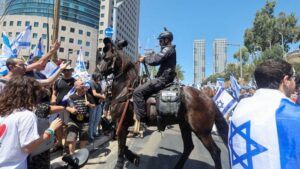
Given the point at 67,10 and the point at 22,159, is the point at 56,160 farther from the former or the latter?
the point at 67,10

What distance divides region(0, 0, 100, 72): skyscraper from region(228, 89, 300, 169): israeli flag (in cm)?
8042

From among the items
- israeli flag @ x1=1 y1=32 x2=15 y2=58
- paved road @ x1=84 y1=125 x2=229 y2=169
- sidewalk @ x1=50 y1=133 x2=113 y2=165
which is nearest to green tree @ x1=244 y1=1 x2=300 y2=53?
paved road @ x1=84 y1=125 x2=229 y2=169

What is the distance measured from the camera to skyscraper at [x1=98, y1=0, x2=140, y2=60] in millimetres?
108188

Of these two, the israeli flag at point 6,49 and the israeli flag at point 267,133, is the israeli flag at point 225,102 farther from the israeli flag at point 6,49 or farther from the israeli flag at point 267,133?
the israeli flag at point 267,133

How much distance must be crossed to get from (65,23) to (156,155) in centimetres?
8673

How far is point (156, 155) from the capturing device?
22.8 feet

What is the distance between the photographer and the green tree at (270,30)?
44.8 metres

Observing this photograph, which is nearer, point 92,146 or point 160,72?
point 160,72

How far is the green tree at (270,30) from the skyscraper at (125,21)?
175 feet

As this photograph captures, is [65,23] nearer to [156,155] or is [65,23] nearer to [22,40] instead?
[22,40]

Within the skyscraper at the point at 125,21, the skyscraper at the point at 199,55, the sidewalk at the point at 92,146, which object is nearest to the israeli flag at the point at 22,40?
the sidewalk at the point at 92,146

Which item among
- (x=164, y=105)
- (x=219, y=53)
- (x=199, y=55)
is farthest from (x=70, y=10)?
(x=199, y=55)

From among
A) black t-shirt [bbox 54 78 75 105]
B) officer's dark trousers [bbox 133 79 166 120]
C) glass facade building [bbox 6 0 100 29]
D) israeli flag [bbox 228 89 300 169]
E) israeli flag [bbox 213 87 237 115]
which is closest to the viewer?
israeli flag [bbox 228 89 300 169]

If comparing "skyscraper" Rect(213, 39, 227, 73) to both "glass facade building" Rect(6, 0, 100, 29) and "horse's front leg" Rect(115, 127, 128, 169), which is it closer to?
"glass facade building" Rect(6, 0, 100, 29)
